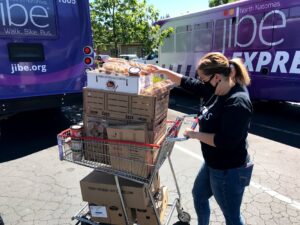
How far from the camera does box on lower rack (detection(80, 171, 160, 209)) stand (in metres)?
2.84

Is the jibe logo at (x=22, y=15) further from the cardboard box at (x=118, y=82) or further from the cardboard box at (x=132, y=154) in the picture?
the cardboard box at (x=132, y=154)

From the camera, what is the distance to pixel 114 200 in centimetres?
297

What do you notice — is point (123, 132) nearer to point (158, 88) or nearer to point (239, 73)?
point (158, 88)

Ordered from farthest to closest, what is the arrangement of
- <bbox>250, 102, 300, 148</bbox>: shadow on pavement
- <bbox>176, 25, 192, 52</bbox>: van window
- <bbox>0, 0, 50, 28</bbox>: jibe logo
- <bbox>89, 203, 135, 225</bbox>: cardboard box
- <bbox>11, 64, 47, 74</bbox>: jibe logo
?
1. <bbox>176, 25, 192, 52</bbox>: van window
2. <bbox>250, 102, 300, 148</bbox>: shadow on pavement
3. <bbox>11, 64, 47, 74</bbox>: jibe logo
4. <bbox>0, 0, 50, 28</bbox>: jibe logo
5. <bbox>89, 203, 135, 225</bbox>: cardboard box

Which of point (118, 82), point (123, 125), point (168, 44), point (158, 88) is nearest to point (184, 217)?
point (123, 125)

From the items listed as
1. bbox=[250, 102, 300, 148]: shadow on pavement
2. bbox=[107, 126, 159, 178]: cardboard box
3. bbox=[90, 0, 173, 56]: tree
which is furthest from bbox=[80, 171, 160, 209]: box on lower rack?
bbox=[90, 0, 173, 56]: tree

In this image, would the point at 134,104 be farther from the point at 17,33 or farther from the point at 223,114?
the point at 17,33

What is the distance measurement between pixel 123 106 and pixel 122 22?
8053 millimetres

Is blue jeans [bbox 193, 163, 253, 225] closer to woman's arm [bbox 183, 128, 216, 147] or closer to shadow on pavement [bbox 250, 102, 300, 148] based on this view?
woman's arm [bbox 183, 128, 216, 147]

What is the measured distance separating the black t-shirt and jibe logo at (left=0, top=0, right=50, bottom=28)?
4.39m

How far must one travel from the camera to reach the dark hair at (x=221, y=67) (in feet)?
8.00

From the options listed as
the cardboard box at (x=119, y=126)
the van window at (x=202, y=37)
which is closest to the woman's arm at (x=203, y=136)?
the cardboard box at (x=119, y=126)

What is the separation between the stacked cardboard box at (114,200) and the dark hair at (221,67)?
1.17 metres

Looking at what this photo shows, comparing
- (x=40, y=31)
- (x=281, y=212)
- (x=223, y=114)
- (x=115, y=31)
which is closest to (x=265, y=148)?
(x=281, y=212)
